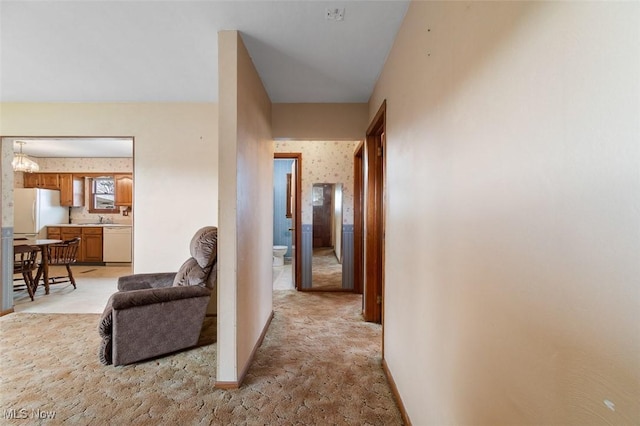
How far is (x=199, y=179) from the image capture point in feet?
10.7

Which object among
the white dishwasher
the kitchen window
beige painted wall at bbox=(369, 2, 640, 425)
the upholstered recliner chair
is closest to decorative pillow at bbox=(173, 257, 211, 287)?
the upholstered recliner chair

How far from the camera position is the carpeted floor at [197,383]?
1.68 metres

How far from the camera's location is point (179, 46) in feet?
6.89

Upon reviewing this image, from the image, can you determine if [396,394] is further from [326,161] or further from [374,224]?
[326,161]

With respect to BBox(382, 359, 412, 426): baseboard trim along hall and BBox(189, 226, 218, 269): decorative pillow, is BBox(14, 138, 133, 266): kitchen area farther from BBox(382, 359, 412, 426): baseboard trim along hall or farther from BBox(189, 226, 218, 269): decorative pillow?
BBox(382, 359, 412, 426): baseboard trim along hall

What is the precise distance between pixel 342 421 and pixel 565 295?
157 cm

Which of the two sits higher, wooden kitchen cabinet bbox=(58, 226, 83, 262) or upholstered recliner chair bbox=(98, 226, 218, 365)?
wooden kitchen cabinet bbox=(58, 226, 83, 262)

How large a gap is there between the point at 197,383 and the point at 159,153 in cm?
251

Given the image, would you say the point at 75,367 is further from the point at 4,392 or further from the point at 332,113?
the point at 332,113

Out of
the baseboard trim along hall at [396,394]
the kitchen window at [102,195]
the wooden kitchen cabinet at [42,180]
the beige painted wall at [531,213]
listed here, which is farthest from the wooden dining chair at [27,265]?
the beige painted wall at [531,213]

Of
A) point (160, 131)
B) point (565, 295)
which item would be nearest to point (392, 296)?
point (565, 295)

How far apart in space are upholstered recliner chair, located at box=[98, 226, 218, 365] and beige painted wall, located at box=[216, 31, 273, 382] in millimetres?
483

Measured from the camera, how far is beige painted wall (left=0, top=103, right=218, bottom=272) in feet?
10.5

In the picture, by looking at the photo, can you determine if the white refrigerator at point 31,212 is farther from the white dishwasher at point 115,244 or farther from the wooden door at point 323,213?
the wooden door at point 323,213
